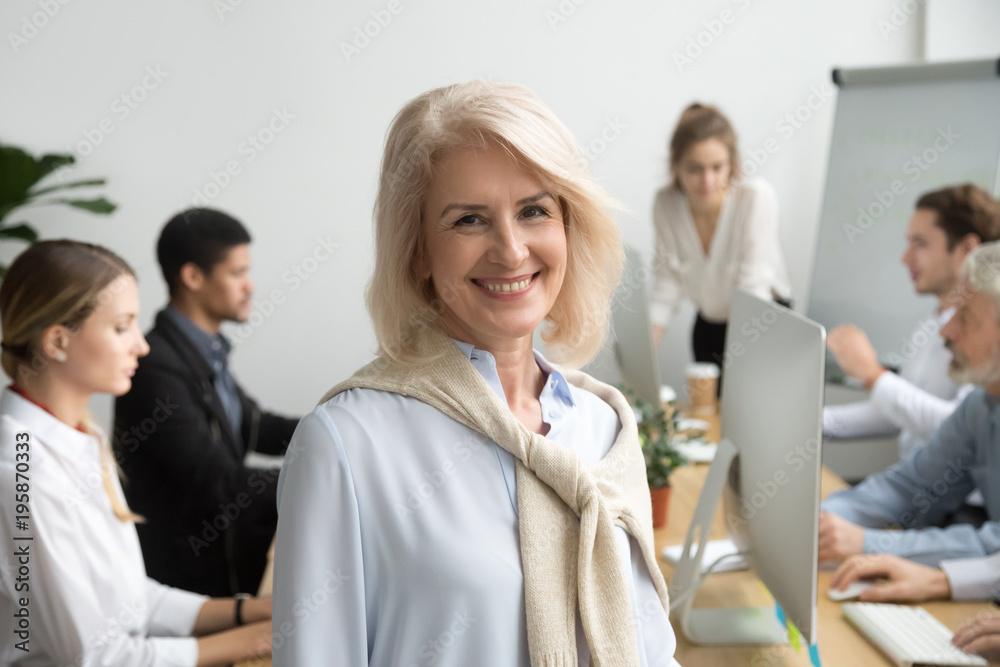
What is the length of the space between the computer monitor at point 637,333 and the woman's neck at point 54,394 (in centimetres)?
129

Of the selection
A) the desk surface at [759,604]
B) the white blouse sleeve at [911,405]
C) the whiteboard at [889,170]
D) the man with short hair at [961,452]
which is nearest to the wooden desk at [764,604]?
the desk surface at [759,604]

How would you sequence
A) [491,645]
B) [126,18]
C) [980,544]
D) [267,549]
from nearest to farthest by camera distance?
1. [491,645]
2. [980,544]
3. [267,549]
4. [126,18]

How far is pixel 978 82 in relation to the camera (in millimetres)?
3551

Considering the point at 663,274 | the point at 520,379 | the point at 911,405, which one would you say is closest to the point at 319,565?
the point at 520,379

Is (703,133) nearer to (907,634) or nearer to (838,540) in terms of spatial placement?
(838,540)

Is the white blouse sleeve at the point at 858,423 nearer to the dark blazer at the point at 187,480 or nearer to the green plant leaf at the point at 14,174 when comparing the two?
the dark blazer at the point at 187,480

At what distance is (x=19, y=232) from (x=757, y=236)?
3.31 metres

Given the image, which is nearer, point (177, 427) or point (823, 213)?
point (177, 427)

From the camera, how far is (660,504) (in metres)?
1.98

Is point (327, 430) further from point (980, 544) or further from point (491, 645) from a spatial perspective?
point (980, 544)

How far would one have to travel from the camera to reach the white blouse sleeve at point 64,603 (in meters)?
1.40

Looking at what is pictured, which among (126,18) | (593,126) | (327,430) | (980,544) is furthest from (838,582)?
(126,18)

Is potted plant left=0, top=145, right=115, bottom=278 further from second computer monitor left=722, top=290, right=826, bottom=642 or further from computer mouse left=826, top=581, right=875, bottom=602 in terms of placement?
computer mouse left=826, top=581, right=875, bottom=602

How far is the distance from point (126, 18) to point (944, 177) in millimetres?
4008
